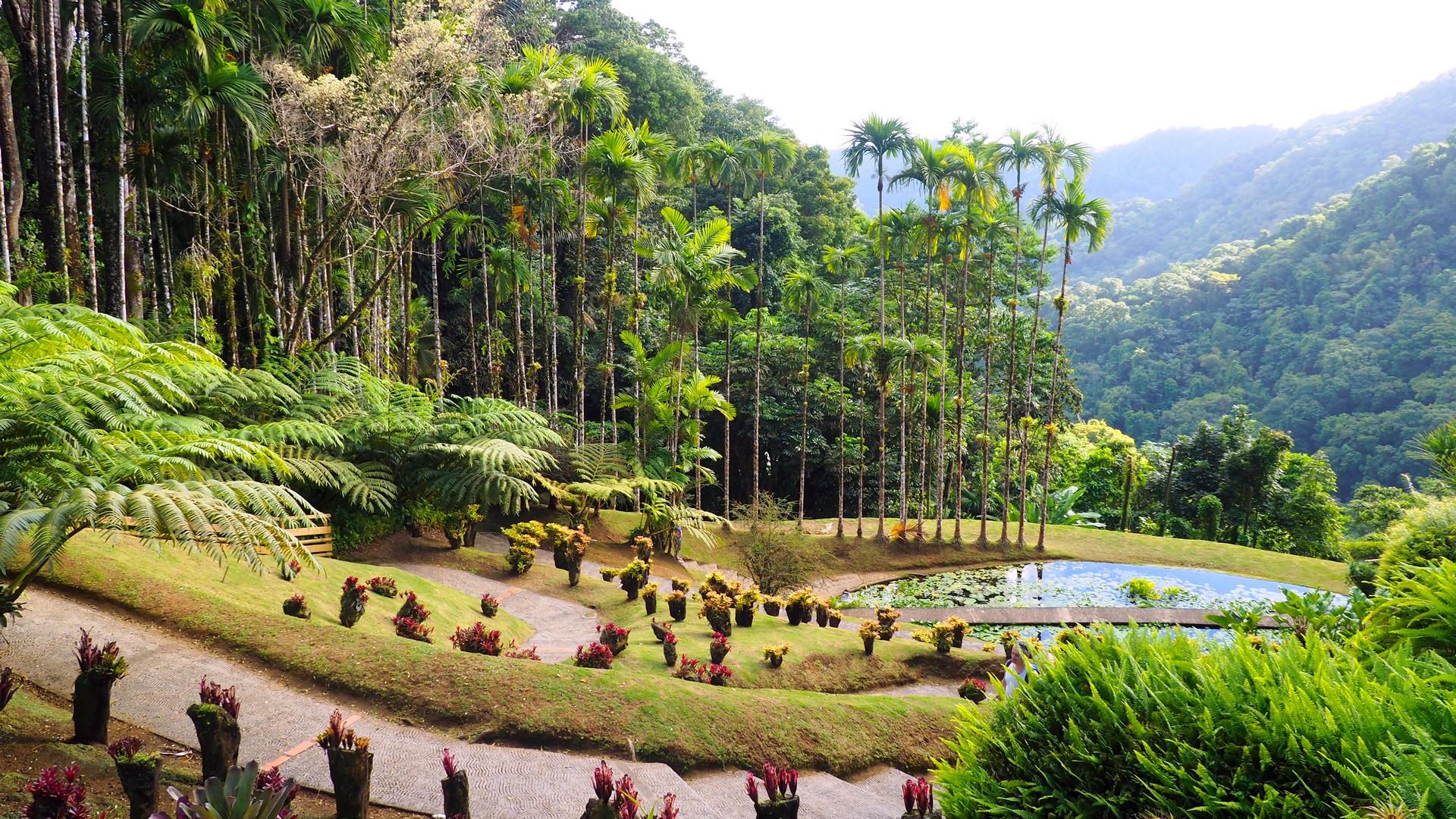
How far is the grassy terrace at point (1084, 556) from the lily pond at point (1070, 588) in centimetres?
59

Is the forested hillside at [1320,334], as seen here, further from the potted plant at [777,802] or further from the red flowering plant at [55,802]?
the red flowering plant at [55,802]

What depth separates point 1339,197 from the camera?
176 feet

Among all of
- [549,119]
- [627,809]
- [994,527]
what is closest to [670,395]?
[549,119]

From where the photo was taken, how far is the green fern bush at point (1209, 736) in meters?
2.58

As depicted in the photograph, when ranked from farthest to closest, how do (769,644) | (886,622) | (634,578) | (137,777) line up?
(634,578)
(886,622)
(769,644)
(137,777)

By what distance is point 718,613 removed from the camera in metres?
10.4

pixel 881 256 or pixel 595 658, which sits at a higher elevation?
pixel 881 256

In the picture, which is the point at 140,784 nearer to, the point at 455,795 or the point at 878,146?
the point at 455,795

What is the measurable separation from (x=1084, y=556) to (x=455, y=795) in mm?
19943

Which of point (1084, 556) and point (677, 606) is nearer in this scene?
point (677, 606)

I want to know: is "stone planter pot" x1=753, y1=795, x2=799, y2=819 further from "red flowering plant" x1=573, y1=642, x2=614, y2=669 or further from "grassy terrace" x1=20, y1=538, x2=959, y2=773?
"red flowering plant" x1=573, y1=642, x2=614, y2=669

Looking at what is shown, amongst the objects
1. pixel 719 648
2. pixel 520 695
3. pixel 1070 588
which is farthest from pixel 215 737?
pixel 1070 588

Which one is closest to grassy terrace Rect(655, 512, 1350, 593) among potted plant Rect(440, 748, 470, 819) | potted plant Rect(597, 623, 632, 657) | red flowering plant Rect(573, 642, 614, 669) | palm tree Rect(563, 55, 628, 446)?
palm tree Rect(563, 55, 628, 446)

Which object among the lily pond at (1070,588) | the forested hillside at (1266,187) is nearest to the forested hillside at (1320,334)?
the forested hillside at (1266,187)
